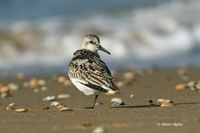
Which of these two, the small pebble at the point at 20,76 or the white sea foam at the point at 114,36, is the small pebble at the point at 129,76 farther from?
the white sea foam at the point at 114,36

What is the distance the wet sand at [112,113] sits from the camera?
7.00 meters

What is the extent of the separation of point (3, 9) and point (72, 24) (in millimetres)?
3890

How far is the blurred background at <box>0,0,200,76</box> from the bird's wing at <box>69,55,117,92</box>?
5.97 meters

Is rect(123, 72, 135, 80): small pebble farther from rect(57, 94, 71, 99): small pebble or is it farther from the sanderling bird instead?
the sanderling bird

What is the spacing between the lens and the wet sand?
23.0 ft

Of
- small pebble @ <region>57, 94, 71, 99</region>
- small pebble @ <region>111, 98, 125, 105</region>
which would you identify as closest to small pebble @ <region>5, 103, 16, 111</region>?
small pebble @ <region>57, 94, 71, 99</region>

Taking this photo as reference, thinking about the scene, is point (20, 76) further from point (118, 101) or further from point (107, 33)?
point (107, 33)

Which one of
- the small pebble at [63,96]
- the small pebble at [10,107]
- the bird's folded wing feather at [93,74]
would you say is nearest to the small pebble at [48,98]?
the small pebble at [63,96]

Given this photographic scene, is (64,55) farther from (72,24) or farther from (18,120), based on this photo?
(18,120)

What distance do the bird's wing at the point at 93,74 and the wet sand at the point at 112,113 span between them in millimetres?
274

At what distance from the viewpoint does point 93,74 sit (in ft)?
27.8

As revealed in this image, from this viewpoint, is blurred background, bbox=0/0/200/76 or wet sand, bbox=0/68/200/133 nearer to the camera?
wet sand, bbox=0/68/200/133

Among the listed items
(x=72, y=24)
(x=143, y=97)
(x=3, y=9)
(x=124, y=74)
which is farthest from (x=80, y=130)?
(x=3, y=9)

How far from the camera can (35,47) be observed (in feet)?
59.6
